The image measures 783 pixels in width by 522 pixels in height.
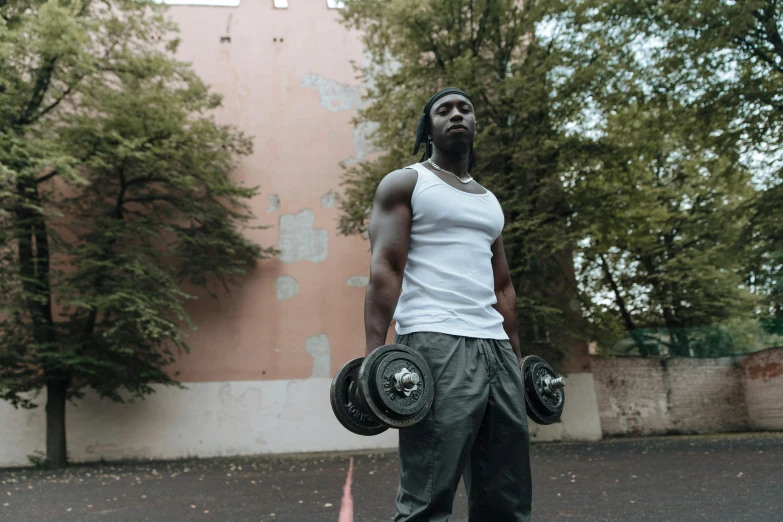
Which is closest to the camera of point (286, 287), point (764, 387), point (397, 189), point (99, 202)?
point (397, 189)

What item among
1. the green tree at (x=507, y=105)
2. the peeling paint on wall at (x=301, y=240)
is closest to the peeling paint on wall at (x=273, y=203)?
the peeling paint on wall at (x=301, y=240)

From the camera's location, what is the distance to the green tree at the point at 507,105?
1227 cm

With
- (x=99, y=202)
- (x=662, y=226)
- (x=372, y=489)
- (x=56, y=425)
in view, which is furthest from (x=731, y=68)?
(x=56, y=425)

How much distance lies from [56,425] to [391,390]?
12739 millimetres

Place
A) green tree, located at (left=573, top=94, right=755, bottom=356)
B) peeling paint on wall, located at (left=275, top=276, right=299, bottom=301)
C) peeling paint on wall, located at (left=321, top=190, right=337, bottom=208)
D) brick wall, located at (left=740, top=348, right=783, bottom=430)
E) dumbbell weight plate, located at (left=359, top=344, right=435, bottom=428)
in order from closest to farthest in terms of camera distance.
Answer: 1. dumbbell weight plate, located at (left=359, top=344, right=435, bottom=428)
2. green tree, located at (left=573, top=94, right=755, bottom=356)
3. peeling paint on wall, located at (left=275, top=276, right=299, bottom=301)
4. peeling paint on wall, located at (left=321, top=190, right=337, bottom=208)
5. brick wall, located at (left=740, top=348, right=783, bottom=430)

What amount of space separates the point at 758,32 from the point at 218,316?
11.3m

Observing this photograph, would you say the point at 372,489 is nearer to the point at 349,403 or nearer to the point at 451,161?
the point at 349,403

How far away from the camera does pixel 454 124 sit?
232 centimetres

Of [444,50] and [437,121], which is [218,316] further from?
[437,121]

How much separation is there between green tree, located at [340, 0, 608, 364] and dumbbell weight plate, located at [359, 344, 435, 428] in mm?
10277

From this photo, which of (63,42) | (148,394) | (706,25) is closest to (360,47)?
(63,42)

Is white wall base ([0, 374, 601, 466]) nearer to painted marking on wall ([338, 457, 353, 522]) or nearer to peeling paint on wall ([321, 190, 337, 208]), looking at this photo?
peeling paint on wall ([321, 190, 337, 208])

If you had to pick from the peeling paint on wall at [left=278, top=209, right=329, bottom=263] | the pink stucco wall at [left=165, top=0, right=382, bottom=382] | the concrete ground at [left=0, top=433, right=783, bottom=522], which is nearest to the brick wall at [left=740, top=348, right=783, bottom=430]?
the concrete ground at [left=0, top=433, right=783, bottom=522]

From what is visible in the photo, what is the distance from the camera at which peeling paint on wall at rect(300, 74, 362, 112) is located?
15.6 m
